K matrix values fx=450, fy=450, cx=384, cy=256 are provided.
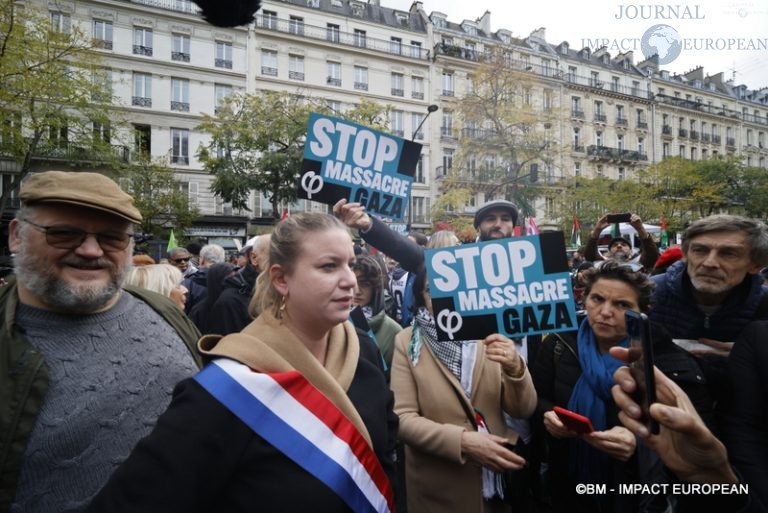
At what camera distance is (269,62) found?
2938cm

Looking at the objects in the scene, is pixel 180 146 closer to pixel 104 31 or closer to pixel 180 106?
pixel 180 106

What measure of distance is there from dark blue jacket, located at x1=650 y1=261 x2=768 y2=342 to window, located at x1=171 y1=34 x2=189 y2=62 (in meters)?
30.3

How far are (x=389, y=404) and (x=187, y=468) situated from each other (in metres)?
0.81

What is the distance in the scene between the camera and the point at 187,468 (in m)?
1.18

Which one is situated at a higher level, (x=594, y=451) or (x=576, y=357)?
(x=576, y=357)

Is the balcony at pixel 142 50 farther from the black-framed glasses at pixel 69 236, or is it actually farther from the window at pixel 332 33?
the black-framed glasses at pixel 69 236

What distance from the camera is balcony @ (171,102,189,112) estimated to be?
26.7 metres

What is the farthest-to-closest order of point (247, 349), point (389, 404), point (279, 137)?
point (279, 137)
point (389, 404)
point (247, 349)

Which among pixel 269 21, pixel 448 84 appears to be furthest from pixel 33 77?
pixel 448 84

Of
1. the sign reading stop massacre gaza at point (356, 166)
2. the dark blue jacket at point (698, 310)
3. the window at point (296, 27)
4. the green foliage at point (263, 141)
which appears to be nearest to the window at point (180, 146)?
the green foliage at point (263, 141)

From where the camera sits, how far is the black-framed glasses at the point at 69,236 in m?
1.65

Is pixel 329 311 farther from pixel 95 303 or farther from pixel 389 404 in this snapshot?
pixel 95 303

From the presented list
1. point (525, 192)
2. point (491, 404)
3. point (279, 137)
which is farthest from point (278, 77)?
point (491, 404)

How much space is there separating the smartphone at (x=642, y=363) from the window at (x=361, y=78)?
1306 inches
